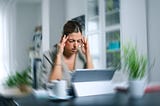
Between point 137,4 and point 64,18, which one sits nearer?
point 137,4

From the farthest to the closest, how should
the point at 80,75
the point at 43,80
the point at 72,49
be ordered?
the point at 72,49 < the point at 43,80 < the point at 80,75

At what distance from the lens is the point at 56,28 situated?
16.2ft

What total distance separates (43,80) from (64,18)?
3264 mm

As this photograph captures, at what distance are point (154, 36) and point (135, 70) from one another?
169 cm

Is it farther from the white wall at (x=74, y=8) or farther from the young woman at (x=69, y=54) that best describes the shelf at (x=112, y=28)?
the young woman at (x=69, y=54)

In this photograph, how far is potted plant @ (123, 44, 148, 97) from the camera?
3.99ft

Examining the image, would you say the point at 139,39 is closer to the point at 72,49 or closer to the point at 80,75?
the point at 72,49

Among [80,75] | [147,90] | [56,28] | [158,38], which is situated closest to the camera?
[80,75]

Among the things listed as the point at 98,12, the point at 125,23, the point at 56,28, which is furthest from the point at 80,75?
the point at 56,28

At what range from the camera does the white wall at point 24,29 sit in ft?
20.7

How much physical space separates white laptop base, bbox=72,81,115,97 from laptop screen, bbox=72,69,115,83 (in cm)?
2

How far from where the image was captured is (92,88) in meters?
1.33

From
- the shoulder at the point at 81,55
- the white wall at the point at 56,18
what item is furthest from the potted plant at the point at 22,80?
the white wall at the point at 56,18

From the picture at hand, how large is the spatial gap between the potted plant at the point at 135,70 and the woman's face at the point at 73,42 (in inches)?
28.0
